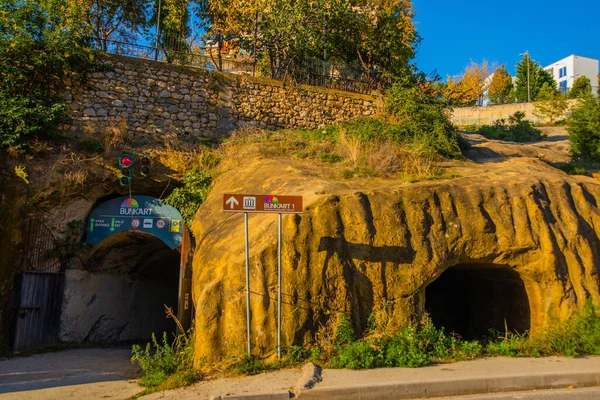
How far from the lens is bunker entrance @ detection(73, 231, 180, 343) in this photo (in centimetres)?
1386

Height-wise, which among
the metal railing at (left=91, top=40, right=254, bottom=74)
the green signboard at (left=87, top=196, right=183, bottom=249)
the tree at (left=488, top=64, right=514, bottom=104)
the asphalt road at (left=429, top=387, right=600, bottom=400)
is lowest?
the asphalt road at (left=429, top=387, right=600, bottom=400)

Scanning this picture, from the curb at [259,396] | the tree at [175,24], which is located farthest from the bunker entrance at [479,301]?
the tree at [175,24]

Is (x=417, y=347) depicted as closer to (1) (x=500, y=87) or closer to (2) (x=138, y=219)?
(2) (x=138, y=219)

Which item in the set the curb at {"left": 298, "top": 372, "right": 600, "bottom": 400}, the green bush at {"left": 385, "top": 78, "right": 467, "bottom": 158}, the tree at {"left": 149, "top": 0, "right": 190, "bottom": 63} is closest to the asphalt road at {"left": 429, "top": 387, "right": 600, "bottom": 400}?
the curb at {"left": 298, "top": 372, "right": 600, "bottom": 400}

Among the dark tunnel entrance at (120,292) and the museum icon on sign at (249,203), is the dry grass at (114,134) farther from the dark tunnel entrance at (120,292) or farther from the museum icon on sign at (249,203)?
the museum icon on sign at (249,203)

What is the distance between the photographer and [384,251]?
9.03m

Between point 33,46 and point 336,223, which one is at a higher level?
point 33,46

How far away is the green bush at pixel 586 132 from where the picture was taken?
1761 centimetres

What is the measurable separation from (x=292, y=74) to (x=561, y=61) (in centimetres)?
7184

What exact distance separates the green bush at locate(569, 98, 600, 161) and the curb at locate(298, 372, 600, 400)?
12.8m

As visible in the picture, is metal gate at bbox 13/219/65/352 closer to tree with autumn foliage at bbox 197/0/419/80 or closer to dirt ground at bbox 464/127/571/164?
tree with autumn foliage at bbox 197/0/419/80

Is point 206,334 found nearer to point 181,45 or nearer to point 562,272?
point 562,272

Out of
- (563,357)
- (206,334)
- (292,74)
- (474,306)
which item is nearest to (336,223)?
(206,334)

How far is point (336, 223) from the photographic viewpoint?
352 inches
